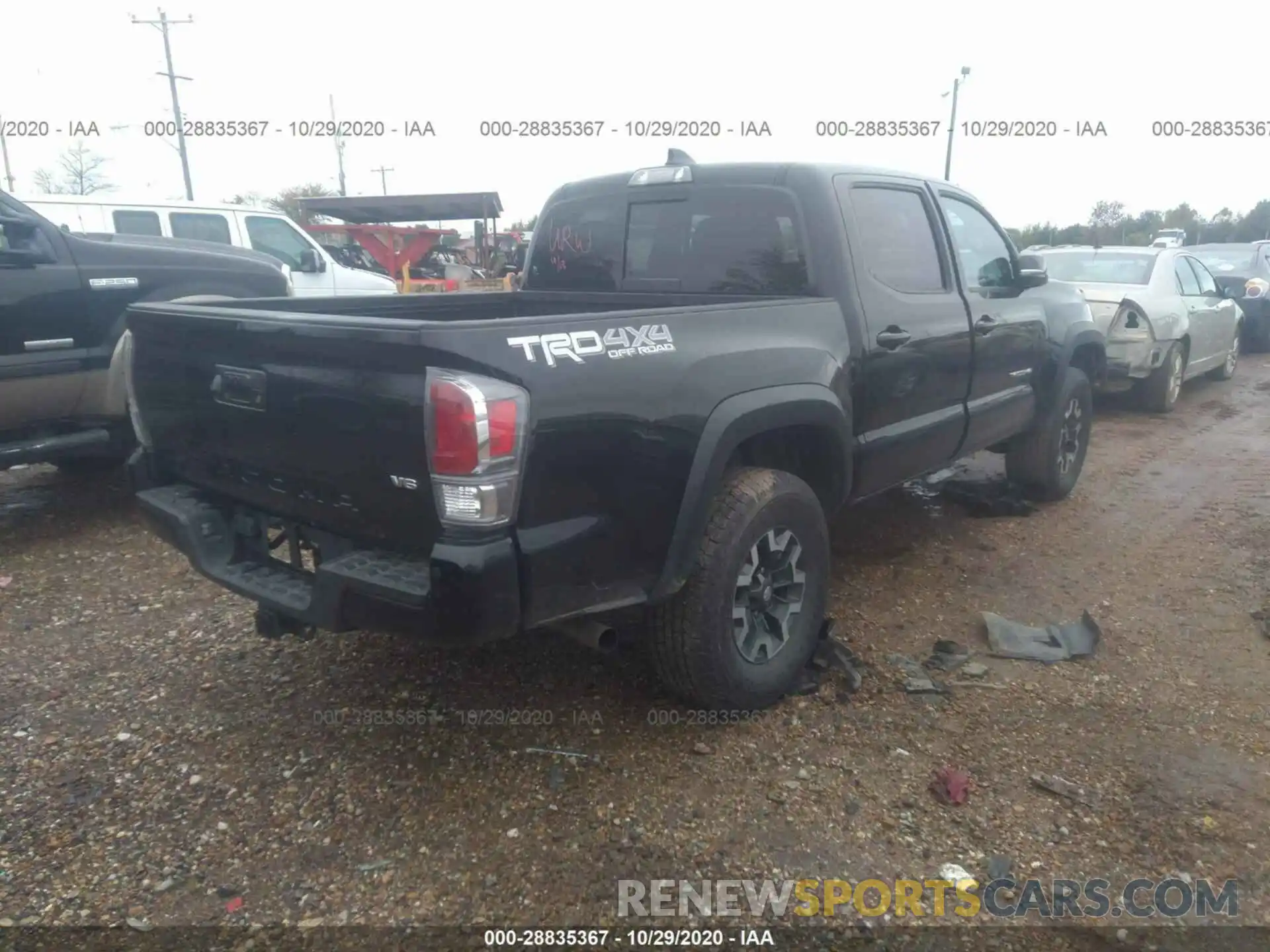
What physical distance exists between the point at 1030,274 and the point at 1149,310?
4.30m

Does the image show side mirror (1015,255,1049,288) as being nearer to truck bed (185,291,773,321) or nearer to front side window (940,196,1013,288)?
front side window (940,196,1013,288)

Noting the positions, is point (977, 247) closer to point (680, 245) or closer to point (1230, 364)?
point (680, 245)

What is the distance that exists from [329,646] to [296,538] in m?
1.13

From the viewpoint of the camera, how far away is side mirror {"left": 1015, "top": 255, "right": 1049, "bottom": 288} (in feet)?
16.1

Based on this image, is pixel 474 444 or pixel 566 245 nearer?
pixel 474 444

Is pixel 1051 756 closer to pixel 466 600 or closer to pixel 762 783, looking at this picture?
pixel 762 783

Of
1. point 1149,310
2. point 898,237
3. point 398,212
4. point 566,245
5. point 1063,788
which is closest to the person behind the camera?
point 1063,788

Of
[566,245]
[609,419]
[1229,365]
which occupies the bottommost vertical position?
[1229,365]

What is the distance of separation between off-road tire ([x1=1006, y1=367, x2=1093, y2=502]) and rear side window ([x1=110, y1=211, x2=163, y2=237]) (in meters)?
7.84

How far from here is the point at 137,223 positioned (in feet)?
28.7

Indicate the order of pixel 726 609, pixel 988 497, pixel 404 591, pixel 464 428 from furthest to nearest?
pixel 988 497
pixel 726 609
pixel 404 591
pixel 464 428

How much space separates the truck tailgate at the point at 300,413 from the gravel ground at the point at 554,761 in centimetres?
88

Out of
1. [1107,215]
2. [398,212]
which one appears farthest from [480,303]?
[1107,215]

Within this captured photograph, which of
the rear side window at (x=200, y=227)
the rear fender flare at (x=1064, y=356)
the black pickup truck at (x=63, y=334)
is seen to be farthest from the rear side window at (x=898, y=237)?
the rear side window at (x=200, y=227)
